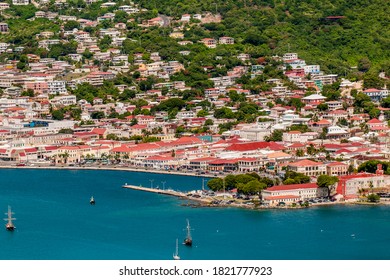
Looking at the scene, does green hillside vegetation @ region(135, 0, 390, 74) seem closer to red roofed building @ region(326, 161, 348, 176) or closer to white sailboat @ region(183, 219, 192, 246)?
red roofed building @ region(326, 161, 348, 176)

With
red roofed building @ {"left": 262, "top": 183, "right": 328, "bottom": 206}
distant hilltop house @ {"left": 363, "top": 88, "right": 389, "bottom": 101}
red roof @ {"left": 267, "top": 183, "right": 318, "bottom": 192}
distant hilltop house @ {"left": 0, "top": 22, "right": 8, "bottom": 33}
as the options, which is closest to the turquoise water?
red roofed building @ {"left": 262, "top": 183, "right": 328, "bottom": 206}

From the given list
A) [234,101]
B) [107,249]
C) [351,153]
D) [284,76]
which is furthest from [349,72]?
[107,249]

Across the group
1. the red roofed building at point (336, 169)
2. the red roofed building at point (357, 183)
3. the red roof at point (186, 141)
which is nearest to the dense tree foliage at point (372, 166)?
the red roofed building at point (336, 169)

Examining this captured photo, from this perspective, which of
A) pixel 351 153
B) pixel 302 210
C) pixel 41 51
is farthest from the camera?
pixel 41 51

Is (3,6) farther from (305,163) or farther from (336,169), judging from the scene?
(336,169)

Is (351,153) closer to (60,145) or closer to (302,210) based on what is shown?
(302,210)

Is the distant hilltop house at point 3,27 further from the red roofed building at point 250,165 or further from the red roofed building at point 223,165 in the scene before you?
the red roofed building at point 250,165
